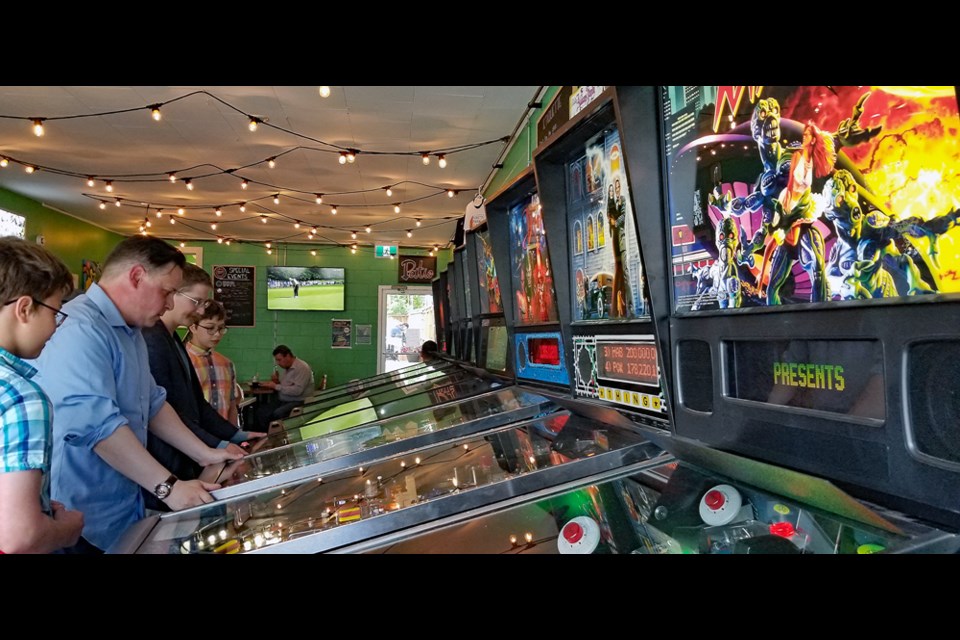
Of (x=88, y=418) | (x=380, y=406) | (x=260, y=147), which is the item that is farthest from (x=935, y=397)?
(x=260, y=147)

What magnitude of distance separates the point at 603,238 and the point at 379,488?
909mm

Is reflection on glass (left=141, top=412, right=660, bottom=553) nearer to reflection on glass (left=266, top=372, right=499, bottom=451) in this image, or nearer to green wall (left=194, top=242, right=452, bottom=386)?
reflection on glass (left=266, top=372, right=499, bottom=451)

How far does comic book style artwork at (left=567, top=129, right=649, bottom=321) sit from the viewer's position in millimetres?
1754

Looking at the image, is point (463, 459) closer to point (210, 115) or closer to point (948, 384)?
point (948, 384)

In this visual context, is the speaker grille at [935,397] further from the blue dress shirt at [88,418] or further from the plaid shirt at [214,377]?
the plaid shirt at [214,377]

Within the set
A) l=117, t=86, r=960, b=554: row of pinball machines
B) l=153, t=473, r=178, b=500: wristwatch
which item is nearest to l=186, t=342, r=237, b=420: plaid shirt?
l=117, t=86, r=960, b=554: row of pinball machines

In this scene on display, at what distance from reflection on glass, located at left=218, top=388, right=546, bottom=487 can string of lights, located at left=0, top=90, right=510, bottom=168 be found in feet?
10.6

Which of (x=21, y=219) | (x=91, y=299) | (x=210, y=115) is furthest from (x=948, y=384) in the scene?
(x=21, y=219)

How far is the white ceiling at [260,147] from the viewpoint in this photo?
5.02 meters

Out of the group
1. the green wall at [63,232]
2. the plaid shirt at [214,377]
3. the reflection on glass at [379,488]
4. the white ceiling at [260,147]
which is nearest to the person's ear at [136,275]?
the reflection on glass at [379,488]
